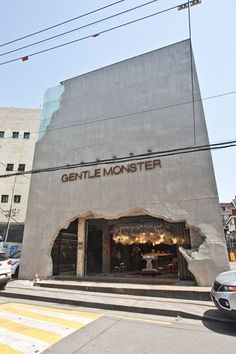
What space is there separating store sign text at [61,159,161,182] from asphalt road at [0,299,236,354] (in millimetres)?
6332

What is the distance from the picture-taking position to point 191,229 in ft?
32.2

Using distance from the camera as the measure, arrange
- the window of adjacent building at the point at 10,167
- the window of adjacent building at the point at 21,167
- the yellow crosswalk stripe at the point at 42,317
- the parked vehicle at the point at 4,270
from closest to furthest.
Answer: the yellow crosswalk stripe at the point at 42,317 < the parked vehicle at the point at 4,270 < the window of adjacent building at the point at 10,167 < the window of adjacent building at the point at 21,167

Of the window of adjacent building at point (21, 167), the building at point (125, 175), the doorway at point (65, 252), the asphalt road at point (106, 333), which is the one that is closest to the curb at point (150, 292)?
the building at point (125, 175)

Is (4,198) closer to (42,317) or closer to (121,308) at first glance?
(42,317)

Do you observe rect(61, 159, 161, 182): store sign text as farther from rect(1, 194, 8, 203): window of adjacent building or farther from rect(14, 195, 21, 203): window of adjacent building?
rect(1, 194, 8, 203): window of adjacent building

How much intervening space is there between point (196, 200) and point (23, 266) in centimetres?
915

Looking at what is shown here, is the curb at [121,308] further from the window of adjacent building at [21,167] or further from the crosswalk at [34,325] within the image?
the window of adjacent building at [21,167]

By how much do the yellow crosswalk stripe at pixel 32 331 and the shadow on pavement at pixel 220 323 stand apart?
335 cm

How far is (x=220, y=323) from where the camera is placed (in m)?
5.68

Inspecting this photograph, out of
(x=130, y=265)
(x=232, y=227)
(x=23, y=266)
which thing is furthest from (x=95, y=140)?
(x=232, y=227)

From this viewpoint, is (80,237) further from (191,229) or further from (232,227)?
(232,227)

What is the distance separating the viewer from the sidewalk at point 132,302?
630 cm

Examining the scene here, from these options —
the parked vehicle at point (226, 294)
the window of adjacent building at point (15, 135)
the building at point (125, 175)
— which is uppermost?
the window of adjacent building at point (15, 135)

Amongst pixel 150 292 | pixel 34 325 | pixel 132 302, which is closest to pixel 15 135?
pixel 150 292
